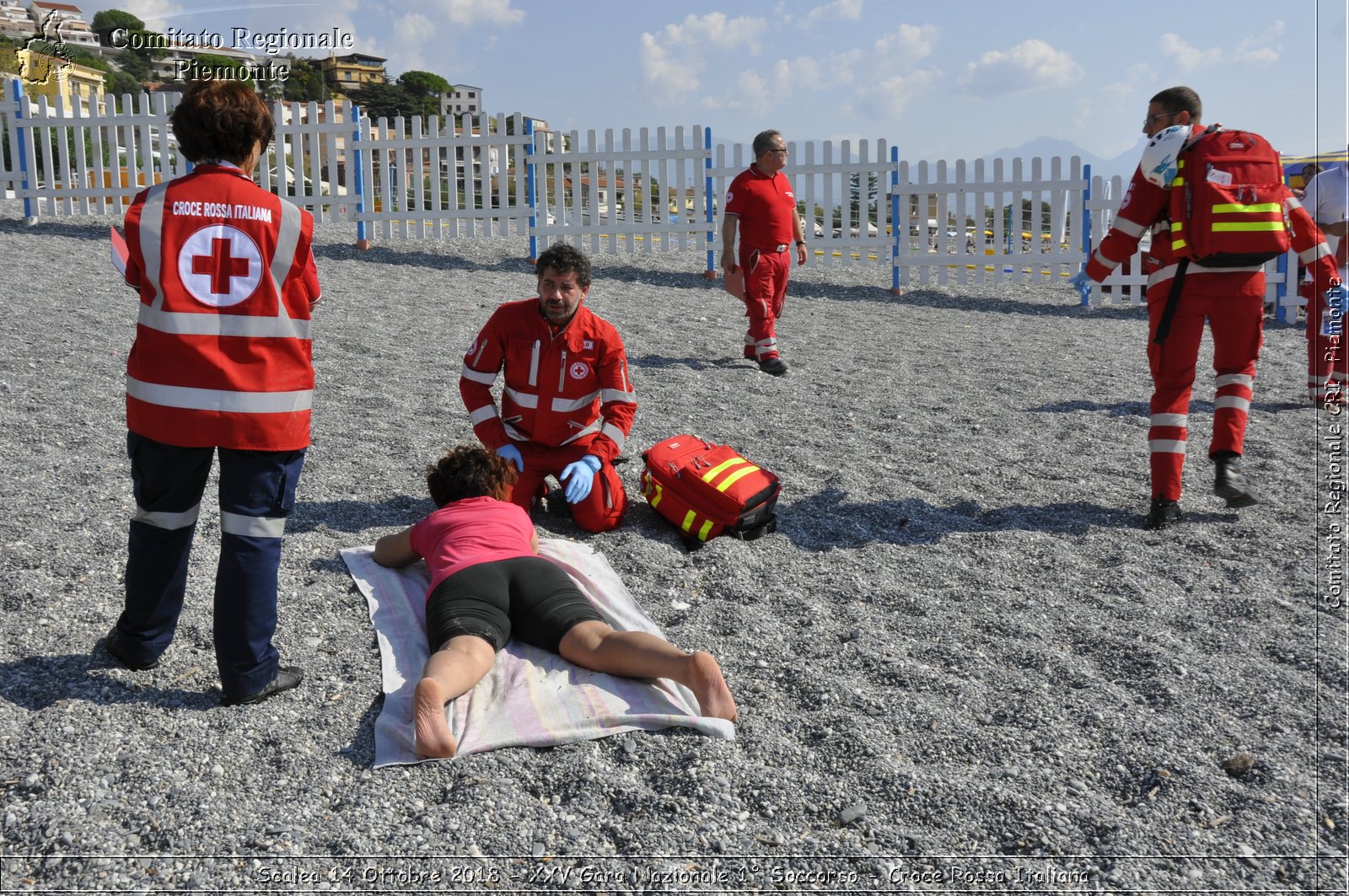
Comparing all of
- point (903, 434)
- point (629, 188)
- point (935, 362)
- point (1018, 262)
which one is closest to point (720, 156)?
point (629, 188)

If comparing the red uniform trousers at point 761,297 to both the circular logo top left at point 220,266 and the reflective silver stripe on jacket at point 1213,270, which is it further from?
the circular logo top left at point 220,266

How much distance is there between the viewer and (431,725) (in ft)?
9.26

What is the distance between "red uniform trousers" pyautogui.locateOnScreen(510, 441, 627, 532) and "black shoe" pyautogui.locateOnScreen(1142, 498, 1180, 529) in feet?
8.05

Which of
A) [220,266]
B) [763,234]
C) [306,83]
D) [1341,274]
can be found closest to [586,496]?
[220,266]

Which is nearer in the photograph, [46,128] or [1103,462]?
[1103,462]

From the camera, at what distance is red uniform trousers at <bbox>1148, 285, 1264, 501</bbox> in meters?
4.63

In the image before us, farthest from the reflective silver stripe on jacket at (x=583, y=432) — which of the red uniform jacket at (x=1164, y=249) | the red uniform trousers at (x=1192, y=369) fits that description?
the red uniform trousers at (x=1192, y=369)

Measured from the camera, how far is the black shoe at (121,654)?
3213 millimetres

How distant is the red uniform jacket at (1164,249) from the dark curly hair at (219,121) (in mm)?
3603

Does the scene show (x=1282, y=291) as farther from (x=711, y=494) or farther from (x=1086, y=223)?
(x=711, y=494)

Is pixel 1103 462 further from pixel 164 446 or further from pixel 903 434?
pixel 164 446

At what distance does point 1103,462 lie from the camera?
230 inches

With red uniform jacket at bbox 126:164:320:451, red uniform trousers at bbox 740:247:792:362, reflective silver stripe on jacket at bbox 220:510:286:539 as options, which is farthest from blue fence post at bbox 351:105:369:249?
reflective silver stripe on jacket at bbox 220:510:286:539

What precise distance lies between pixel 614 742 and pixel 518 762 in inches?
11.6
